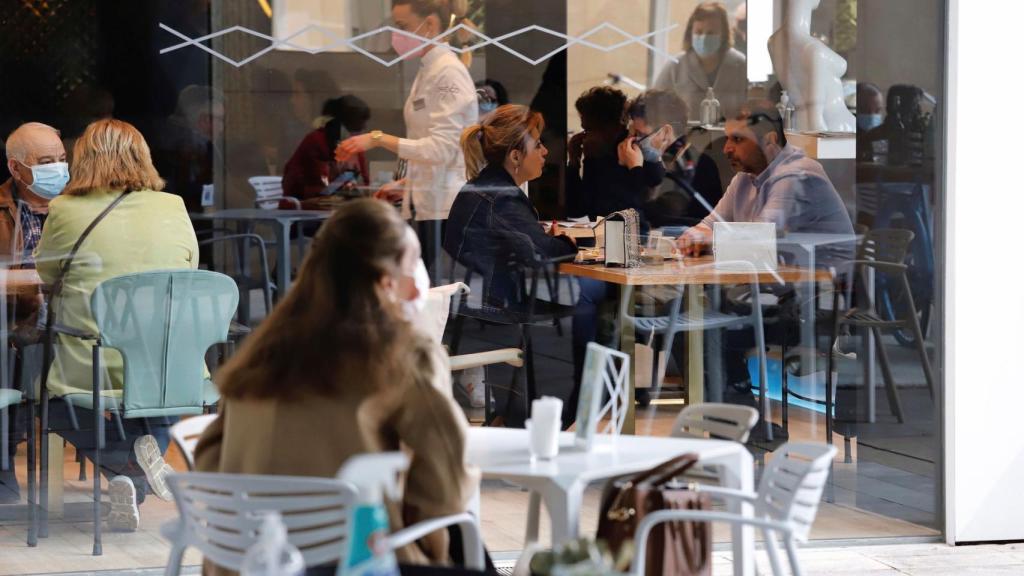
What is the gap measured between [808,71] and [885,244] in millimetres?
661

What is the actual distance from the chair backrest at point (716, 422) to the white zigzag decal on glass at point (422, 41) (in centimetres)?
141

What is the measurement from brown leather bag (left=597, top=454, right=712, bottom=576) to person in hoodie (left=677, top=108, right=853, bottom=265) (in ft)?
5.93

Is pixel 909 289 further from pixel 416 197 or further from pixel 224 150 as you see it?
pixel 224 150

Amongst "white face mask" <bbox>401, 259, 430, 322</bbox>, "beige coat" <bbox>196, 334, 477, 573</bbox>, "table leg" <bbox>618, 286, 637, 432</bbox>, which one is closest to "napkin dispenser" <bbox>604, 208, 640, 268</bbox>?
"table leg" <bbox>618, 286, 637, 432</bbox>

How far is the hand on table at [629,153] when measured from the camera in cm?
471

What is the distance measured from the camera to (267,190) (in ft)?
14.7

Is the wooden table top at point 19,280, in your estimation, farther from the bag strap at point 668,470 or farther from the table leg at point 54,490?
the bag strap at point 668,470

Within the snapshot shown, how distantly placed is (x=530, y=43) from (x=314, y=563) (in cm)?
249

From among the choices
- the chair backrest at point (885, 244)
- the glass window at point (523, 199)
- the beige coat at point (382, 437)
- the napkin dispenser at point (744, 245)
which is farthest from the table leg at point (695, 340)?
the beige coat at point (382, 437)

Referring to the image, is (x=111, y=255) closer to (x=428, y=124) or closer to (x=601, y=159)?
(x=428, y=124)

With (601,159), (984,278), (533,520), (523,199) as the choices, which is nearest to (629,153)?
(601,159)

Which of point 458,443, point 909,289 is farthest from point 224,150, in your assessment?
point 909,289

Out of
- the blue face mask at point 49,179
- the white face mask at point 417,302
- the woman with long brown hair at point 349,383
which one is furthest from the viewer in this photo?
the blue face mask at point 49,179

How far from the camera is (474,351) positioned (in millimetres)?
4762
